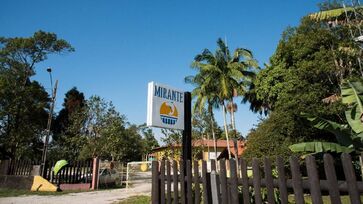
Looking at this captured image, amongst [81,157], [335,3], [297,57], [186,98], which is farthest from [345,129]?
[81,157]

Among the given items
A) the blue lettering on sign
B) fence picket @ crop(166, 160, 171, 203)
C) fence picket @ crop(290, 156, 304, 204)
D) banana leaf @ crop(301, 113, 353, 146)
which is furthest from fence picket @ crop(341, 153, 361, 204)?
banana leaf @ crop(301, 113, 353, 146)

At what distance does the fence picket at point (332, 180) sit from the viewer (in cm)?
314

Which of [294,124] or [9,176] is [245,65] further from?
[9,176]

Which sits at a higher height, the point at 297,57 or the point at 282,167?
the point at 297,57

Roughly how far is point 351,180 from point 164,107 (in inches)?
152

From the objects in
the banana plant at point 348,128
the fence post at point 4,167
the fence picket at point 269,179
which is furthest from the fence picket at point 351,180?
the fence post at point 4,167

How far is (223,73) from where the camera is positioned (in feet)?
96.7

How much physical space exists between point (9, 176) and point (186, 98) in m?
17.0

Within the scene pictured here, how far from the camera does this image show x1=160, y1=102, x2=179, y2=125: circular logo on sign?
6143 millimetres

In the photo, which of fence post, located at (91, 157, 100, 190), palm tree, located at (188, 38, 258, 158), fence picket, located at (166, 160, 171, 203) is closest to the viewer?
fence picket, located at (166, 160, 171, 203)

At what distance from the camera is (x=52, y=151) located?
38531mm

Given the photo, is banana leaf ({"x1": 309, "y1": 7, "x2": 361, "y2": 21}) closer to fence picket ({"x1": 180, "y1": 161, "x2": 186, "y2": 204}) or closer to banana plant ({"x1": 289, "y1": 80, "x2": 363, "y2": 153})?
banana plant ({"x1": 289, "y1": 80, "x2": 363, "y2": 153})

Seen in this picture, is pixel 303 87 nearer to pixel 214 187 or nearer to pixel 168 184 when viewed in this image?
pixel 168 184

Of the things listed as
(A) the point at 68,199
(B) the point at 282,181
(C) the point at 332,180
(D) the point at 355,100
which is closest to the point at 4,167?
(A) the point at 68,199
